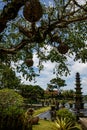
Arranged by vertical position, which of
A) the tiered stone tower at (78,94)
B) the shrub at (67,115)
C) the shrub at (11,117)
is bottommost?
the shrub at (11,117)

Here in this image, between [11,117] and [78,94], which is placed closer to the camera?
[11,117]

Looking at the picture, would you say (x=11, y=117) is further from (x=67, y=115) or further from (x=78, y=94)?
(x=78, y=94)

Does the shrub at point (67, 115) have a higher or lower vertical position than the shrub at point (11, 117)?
higher

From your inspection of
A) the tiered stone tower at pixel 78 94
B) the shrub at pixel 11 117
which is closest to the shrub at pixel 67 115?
the shrub at pixel 11 117

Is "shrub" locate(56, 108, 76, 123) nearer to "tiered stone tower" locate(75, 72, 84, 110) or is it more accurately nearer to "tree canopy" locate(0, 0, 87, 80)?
"tree canopy" locate(0, 0, 87, 80)

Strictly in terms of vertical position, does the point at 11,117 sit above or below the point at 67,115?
below

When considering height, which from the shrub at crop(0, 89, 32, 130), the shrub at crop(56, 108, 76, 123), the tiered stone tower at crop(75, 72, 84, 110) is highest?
the tiered stone tower at crop(75, 72, 84, 110)

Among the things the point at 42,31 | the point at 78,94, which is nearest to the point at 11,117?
the point at 42,31

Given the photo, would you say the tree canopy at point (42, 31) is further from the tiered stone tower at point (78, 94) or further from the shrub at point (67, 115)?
the tiered stone tower at point (78, 94)

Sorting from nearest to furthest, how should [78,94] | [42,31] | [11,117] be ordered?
[42,31]
[11,117]
[78,94]

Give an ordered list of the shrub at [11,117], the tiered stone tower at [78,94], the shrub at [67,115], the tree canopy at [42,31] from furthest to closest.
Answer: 1. the tiered stone tower at [78,94]
2. the shrub at [67,115]
3. the shrub at [11,117]
4. the tree canopy at [42,31]

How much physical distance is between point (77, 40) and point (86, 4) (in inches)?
148

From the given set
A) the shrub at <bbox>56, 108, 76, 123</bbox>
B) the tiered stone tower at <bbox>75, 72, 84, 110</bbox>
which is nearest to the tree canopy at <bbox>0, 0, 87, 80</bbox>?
the shrub at <bbox>56, 108, 76, 123</bbox>

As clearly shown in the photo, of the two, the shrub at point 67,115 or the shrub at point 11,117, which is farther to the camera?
the shrub at point 67,115
